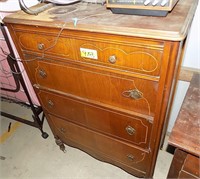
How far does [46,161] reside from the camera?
5.60 feet

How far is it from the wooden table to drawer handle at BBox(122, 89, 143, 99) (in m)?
0.21

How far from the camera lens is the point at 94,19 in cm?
81

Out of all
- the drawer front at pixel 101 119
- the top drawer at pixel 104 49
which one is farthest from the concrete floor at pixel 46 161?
the top drawer at pixel 104 49

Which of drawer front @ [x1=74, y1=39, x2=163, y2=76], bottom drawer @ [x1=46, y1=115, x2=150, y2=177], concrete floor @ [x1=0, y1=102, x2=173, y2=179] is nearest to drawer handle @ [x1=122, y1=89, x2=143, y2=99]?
drawer front @ [x1=74, y1=39, x2=163, y2=76]

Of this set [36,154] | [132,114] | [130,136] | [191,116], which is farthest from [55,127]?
[191,116]

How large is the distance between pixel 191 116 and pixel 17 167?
1591 mm

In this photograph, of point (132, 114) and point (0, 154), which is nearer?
point (132, 114)

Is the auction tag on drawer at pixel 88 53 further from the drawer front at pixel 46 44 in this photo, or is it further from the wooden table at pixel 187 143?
the wooden table at pixel 187 143

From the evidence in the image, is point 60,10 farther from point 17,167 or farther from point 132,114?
point 17,167

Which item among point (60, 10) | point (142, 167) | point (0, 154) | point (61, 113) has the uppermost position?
point (60, 10)

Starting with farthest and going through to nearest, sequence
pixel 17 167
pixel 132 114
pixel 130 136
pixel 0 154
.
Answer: pixel 0 154, pixel 17 167, pixel 130 136, pixel 132 114

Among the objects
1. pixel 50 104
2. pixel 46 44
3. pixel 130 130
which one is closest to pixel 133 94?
pixel 130 130

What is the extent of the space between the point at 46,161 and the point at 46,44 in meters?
1.22

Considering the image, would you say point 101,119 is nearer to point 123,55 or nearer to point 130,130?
point 130,130
